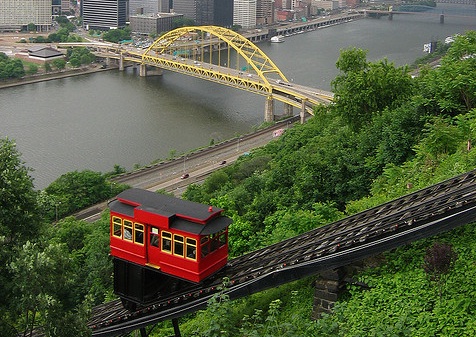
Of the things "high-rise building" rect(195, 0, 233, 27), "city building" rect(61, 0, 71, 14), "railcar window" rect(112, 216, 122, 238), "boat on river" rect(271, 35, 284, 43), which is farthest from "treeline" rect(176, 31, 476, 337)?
"city building" rect(61, 0, 71, 14)

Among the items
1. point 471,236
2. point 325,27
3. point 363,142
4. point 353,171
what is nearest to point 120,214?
point 471,236

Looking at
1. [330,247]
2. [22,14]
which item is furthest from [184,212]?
[22,14]

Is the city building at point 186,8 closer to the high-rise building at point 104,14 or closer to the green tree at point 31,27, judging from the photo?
the high-rise building at point 104,14

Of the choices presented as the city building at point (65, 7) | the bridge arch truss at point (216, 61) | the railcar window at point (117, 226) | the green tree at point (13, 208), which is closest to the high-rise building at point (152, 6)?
the city building at point (65, 7)

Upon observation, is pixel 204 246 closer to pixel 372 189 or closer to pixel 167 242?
pixel 167 242

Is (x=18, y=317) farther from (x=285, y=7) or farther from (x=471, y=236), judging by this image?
(x=285, y=7)

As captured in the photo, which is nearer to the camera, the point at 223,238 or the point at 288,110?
the point at 223,238
